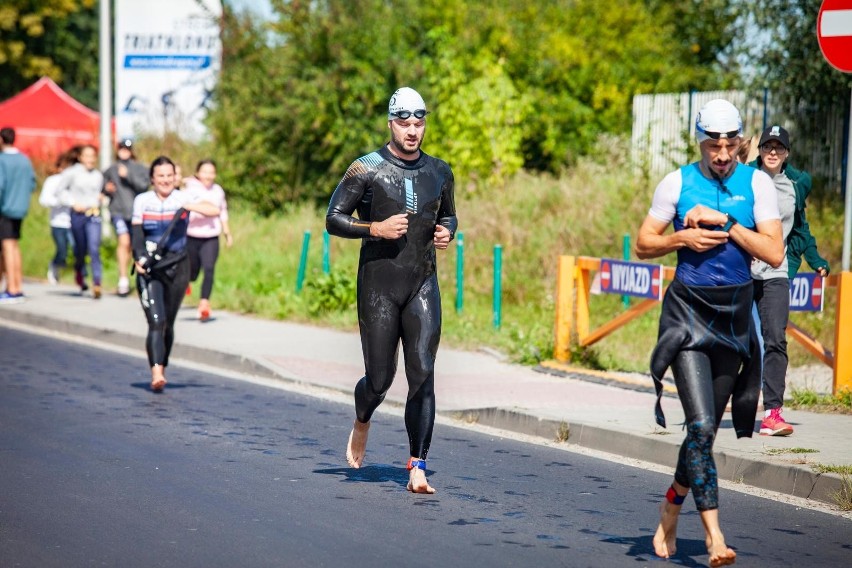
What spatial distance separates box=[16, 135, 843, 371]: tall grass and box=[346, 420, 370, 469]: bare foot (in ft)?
17.1

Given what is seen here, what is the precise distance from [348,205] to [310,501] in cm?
159

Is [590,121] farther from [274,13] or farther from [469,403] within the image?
[469,403]

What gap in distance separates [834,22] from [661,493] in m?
3.72

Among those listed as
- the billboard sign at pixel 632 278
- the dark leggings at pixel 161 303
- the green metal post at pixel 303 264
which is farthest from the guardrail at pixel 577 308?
the green metal post at pixel 303 264

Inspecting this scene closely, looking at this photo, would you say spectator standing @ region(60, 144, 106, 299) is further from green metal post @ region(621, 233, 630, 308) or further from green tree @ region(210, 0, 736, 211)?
green metal post @ region(621, 233, 630, 308)

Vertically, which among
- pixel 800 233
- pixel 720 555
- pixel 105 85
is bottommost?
pixel 720 555

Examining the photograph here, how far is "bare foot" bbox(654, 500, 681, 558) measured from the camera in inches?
249

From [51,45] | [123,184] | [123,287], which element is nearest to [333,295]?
[123,184]

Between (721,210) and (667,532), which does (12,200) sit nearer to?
(667,532)

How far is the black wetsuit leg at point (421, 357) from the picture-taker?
7.71m

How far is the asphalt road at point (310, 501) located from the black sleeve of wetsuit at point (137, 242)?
1279mm

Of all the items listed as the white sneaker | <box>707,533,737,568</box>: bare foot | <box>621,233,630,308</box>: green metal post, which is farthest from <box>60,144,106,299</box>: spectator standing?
<box>707,533,737,568</box>: bare foot

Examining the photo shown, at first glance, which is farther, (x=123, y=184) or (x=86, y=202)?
(x=86, y=202)

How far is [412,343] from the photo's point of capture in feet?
25.4
